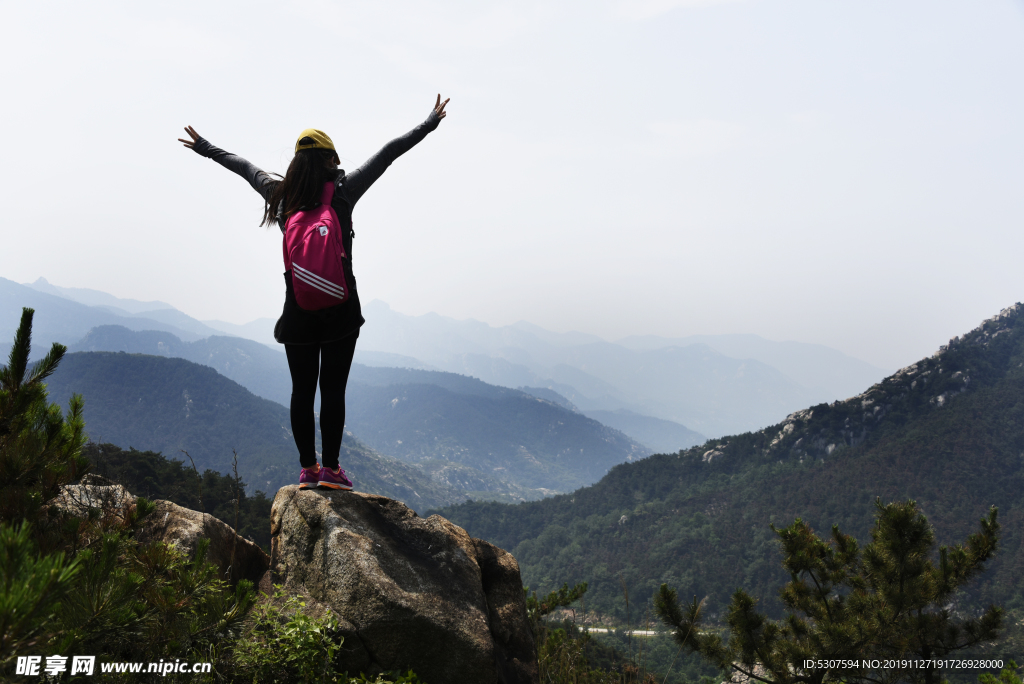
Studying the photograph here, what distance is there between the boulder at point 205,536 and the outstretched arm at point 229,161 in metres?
2.79

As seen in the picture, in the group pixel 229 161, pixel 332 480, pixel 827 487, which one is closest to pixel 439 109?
pixel 229 161

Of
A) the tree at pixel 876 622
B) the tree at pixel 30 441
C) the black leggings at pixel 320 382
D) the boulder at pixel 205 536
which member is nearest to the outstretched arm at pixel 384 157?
the black leggings at pixel 320 382

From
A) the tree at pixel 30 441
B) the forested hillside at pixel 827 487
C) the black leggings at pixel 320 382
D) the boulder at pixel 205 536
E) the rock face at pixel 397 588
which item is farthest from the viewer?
the forested hillside at pixel 827 487

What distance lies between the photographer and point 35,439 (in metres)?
2.86

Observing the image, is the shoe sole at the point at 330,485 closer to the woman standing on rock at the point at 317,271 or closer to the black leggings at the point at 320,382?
the woman standing on rock at the point at 317,271

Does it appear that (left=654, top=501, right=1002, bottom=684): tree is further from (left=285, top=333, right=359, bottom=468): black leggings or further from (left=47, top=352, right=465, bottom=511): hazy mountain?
(left=47, top=352, right=465, bottom=511): hazy mountain

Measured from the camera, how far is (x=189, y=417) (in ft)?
571

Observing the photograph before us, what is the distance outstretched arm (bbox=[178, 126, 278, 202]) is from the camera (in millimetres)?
4465

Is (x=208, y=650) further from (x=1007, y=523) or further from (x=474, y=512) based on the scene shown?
(x=474, y=512)

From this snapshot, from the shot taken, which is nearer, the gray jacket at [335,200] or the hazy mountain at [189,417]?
the gray jacket at [335,200]

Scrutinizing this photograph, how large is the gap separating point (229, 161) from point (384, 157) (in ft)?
4.79

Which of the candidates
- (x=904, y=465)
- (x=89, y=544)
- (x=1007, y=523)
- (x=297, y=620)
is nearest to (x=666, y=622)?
(x=297, y=620)

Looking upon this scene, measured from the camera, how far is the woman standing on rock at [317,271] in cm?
388

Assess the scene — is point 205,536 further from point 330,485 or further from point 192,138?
point 192,138
